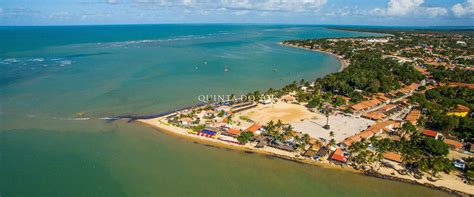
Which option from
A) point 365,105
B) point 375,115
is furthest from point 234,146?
point 365,105

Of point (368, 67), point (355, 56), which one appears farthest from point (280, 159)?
point (355, 56)

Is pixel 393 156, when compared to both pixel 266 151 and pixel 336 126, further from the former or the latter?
pixel 266 151

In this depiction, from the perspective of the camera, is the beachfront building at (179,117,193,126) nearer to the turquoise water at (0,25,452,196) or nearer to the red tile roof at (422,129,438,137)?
the turquoise water at (0,25,452,196)

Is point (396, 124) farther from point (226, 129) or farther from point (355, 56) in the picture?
point (355, 56)

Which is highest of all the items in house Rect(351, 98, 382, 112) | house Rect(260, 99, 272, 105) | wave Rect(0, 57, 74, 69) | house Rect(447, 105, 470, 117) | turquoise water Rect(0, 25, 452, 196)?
wave Rect(0, 57, 74, 69)

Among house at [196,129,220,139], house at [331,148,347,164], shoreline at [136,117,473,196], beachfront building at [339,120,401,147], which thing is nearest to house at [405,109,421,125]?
beachfront building at [339,120,401,147]

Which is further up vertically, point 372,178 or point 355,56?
point 355,56
